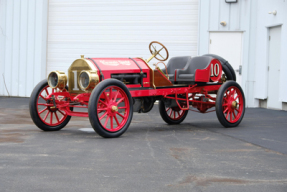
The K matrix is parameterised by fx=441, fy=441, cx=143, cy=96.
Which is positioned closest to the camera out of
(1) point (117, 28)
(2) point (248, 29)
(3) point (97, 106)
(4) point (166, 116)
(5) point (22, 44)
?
(3) point (97, 106)

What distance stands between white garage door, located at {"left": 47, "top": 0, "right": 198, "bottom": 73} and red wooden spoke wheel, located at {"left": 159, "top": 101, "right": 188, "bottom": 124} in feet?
18.2

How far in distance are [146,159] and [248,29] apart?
9.67m

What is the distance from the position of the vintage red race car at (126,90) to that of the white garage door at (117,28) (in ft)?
18.2

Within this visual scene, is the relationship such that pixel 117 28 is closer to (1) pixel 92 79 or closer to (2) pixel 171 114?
(2) pixel 171 114

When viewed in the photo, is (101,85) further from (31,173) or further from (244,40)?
(244,40)

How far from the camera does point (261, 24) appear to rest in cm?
1345

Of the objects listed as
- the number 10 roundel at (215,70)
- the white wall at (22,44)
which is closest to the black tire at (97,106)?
the number 10 roundel at (215,70)

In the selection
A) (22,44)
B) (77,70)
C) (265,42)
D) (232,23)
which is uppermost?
(232,23)

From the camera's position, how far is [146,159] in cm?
505

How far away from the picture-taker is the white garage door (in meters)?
14.3

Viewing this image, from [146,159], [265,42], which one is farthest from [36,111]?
[265,42]

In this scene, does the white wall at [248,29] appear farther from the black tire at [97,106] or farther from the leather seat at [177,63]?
the black tire at [97,106]

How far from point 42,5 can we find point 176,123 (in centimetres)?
798

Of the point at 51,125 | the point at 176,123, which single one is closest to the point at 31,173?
the point at 51,125
